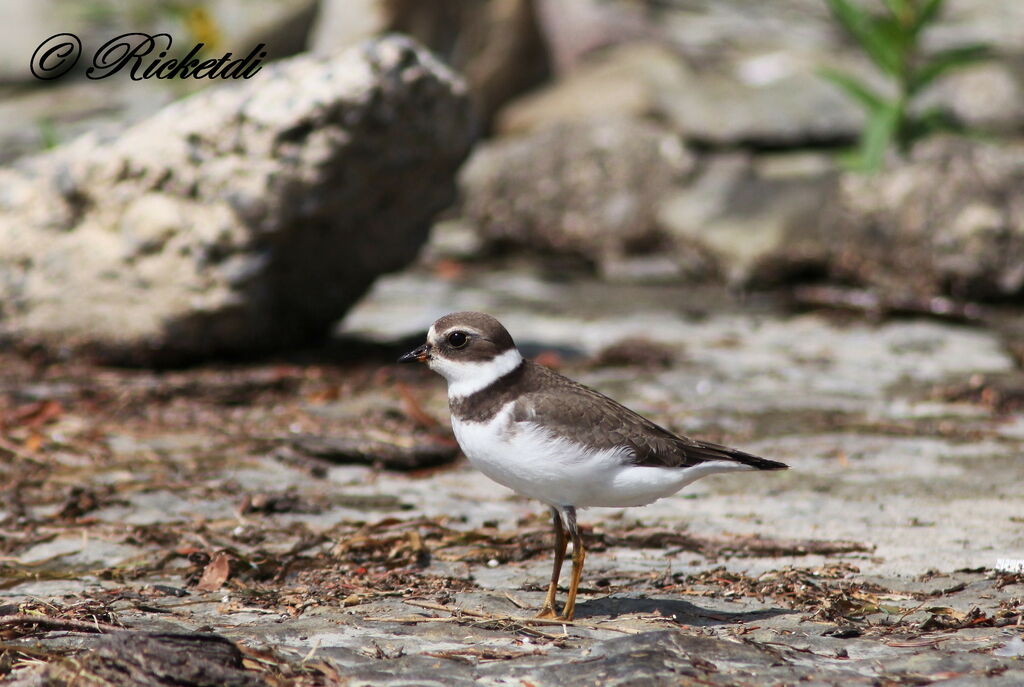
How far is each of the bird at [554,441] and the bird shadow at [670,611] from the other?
0.45 feet

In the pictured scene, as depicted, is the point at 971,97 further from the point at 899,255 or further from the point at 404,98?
the point at 404,98

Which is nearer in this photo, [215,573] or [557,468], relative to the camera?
[557,468]

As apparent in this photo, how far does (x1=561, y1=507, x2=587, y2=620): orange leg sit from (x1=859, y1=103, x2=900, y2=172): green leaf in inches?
264

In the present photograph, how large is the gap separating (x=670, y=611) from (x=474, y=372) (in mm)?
1103

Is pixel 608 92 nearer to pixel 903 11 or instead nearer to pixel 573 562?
pixel 903 11

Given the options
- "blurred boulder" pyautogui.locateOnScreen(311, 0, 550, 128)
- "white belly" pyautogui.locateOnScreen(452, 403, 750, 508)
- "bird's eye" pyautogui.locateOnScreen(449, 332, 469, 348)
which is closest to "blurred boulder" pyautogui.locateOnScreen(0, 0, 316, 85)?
"blurred boulder" pyautogui.locateOnScreen(311, 0, 550, 128)

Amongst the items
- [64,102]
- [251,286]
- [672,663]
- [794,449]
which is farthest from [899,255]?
[64,102]

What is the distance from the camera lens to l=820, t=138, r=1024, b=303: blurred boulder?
9.35 meters

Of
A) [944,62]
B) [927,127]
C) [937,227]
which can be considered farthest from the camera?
[927,127]

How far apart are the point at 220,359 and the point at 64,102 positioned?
5533 millimetres

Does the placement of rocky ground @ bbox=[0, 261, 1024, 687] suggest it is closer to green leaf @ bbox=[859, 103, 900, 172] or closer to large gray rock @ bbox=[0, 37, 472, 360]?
large gray rock @ bbox=[0, 37, 472, 360]

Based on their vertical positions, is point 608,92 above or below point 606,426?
above

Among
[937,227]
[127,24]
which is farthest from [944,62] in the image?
[127,24]

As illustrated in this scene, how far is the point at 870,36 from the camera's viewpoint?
1038 cm
